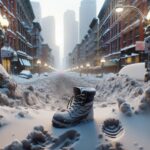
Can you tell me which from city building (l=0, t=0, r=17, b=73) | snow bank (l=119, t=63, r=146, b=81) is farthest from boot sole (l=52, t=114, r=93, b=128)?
city building (l=0, t=0, r=17, b=73)

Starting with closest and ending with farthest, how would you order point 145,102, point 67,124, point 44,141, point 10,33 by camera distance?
point 44,141 → point 67,124 → point 145,102 → point 10,33

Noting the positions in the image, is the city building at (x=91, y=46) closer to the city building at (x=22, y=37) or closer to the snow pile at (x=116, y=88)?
the city building at (x=22, y=37)

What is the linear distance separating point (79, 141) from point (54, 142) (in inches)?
14.7

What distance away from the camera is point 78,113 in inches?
154

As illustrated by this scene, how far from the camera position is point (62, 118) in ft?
12.6


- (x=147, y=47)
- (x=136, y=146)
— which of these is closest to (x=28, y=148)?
(x=136, y=146)

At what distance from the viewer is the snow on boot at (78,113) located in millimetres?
3846

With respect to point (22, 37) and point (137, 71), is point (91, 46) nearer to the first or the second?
point (22, 37)

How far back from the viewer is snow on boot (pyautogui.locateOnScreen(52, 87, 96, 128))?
385 centimetres

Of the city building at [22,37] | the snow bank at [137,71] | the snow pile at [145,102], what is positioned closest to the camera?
the snow pile at [145,102]

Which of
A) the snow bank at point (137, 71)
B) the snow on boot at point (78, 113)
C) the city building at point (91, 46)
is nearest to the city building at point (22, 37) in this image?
the city building at point (91, 46)

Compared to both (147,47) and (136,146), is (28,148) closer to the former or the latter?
(136,146)

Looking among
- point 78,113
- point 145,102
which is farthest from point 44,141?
point 145,102

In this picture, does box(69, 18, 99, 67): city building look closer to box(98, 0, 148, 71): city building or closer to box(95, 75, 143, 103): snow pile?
box(98, 0, 148, 71): city building
